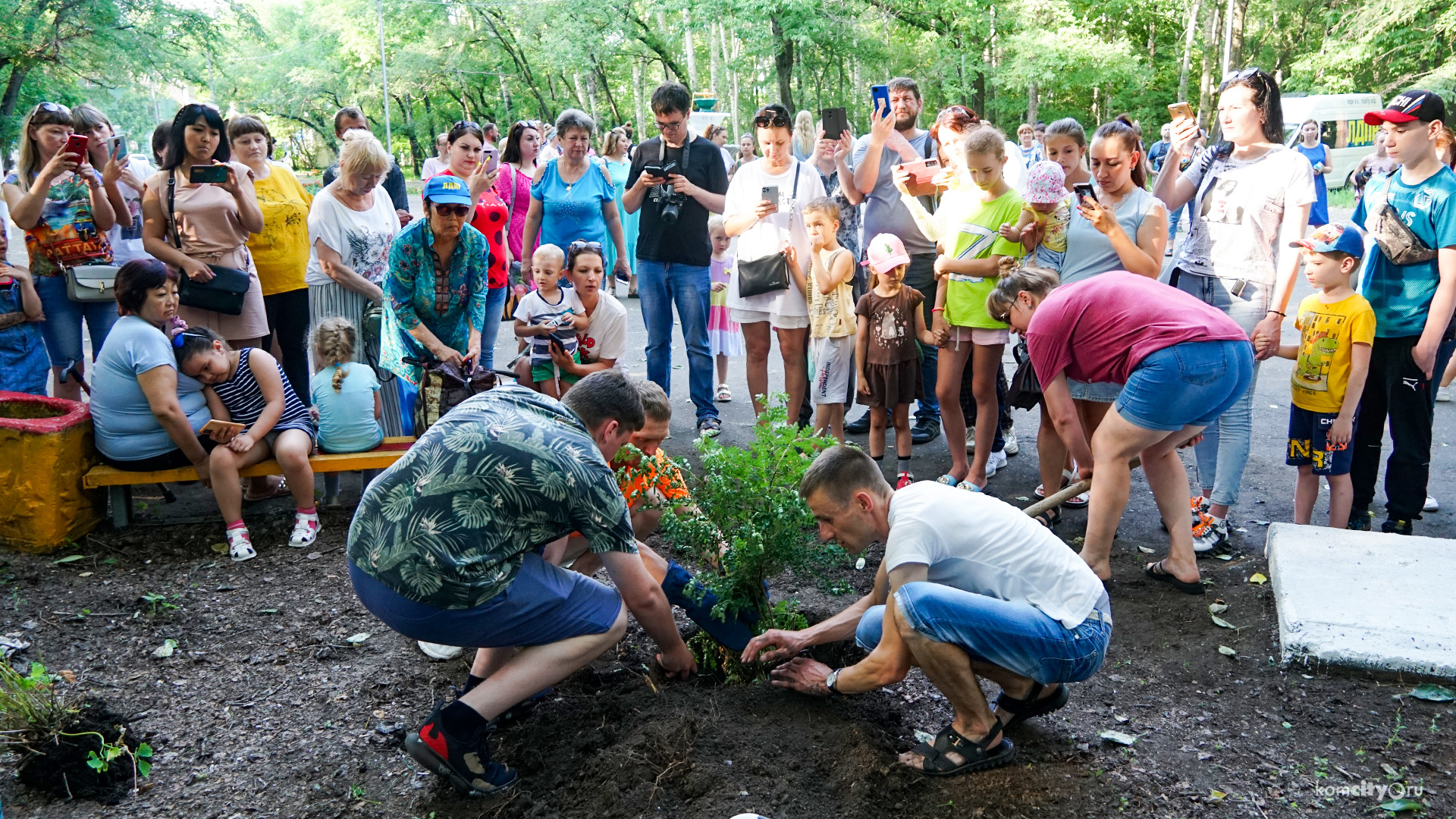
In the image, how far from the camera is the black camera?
609cm

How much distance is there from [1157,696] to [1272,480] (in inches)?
107

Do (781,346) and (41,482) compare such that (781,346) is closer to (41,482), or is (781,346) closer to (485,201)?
(485,201)

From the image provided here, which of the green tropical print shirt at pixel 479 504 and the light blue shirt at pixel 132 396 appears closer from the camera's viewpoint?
the green tropical print shirt at pixel 479 504

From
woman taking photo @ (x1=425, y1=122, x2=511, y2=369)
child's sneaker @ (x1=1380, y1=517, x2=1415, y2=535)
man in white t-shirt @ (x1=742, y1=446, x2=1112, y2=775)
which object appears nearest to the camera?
man in white t-shirt @ (x1=742, y1=446, x2=1112, y2=775)

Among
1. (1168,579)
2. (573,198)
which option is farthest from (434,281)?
(1168,579)

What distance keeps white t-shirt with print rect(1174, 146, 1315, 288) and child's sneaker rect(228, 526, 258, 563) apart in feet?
15.5

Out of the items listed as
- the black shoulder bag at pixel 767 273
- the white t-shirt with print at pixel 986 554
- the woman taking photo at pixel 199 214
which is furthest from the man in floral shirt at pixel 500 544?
the woman taking photo at pixel 199 214

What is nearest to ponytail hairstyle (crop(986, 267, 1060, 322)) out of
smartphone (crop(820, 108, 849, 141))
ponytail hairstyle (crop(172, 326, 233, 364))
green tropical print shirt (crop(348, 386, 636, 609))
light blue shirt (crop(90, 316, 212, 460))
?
green tropical print shirt (crop(348, 386, 636, 609))

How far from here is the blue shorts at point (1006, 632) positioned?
2.74 meters

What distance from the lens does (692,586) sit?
11.0 feet

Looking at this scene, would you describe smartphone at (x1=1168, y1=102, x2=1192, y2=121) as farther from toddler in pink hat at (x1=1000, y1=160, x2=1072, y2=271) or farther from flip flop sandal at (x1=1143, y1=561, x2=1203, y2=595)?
flip flop sandal at (x1=1143, y1=561, x2=1203, y2=595)

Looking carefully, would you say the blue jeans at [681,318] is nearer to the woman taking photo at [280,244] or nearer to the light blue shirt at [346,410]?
the light blue shirt at [346,410]

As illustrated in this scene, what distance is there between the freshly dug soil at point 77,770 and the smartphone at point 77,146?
11.7 ft

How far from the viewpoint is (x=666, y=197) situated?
241 inches
